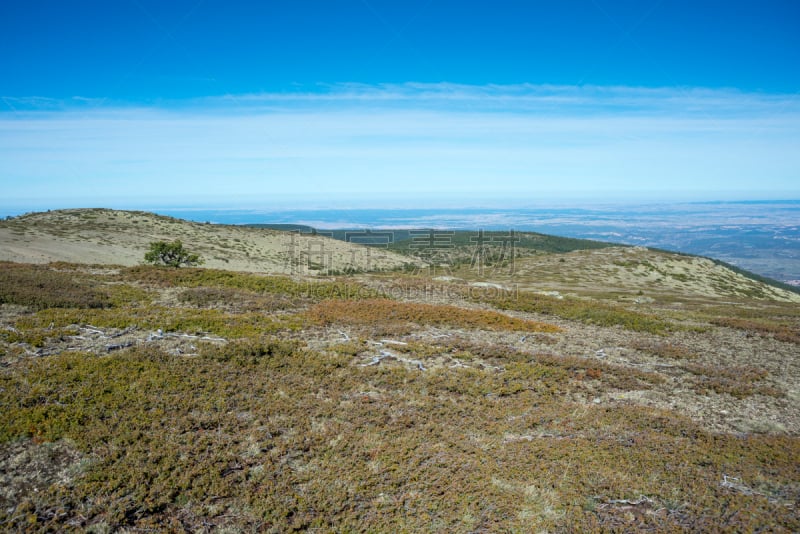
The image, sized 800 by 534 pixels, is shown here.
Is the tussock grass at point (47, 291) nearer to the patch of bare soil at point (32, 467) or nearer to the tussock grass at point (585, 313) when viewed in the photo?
the patch of bare soil at point (32, 467)

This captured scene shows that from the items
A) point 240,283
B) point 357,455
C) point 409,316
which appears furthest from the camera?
point 240,283

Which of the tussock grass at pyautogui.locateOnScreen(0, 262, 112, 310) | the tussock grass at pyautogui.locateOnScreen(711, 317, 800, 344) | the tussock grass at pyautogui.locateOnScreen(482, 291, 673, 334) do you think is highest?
the tussock grass at pyautogui.locateOnScreen(0, 262, 112, 310)

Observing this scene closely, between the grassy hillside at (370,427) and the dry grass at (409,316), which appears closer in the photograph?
the grassy hillside at (370,427)

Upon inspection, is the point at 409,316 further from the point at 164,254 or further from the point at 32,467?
the point at 164,254

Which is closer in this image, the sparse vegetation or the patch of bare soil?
the patch of bare soil

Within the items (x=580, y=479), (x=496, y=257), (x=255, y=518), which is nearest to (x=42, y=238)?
(x=255, y=518)

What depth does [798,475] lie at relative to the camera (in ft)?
33.4

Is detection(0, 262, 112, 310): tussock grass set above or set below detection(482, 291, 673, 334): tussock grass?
above

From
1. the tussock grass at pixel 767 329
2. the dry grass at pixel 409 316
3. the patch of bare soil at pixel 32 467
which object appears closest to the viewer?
the patch of bare soil at pixel 32 467

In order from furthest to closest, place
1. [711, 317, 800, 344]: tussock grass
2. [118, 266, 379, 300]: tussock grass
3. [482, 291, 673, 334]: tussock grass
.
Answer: [118, 266, 379, 300]: tussock grass
[482, 291, 673, 334]: tussock grass
[711, 317, 800, 344]: tussock grass

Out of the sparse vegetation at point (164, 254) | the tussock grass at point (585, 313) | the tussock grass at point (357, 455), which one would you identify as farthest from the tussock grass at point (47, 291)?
the tussock grass at point (585, 313)

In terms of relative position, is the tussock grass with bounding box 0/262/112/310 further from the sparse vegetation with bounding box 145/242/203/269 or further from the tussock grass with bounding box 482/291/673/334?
the tussock grass with bounding box 482/291/673/334

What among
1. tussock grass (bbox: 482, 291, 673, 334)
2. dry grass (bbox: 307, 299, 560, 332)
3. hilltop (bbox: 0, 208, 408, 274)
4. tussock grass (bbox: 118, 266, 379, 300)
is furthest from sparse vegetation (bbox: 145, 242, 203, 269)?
tussock grass (bbox: 482, 291, 673, 334)

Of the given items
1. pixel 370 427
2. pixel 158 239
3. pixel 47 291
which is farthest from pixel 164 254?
pixel 370 427
